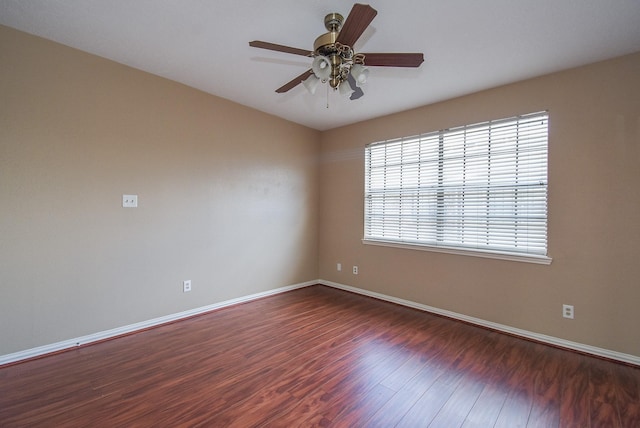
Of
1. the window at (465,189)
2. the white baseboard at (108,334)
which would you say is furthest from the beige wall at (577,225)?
the white baseboard at (108,334)

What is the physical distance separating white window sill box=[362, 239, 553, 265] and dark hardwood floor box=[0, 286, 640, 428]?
794 mm

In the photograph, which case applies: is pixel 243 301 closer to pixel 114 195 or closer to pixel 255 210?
pixel 255 210

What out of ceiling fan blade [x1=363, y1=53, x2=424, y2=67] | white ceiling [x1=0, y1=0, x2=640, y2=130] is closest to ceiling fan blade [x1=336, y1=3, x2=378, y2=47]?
ceiling fan blade [x1=363, y1=53, x2=424, y2=67]

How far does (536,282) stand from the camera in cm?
277

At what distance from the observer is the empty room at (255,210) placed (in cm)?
188

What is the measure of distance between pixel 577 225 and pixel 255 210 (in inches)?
138

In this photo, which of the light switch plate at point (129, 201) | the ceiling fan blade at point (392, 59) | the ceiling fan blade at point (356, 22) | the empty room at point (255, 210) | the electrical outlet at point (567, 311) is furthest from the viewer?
the light switch plate at point (129, 201)

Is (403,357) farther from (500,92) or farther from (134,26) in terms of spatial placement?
(134,26)

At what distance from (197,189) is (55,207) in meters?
1.23

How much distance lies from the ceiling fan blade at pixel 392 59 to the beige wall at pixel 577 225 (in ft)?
5.87

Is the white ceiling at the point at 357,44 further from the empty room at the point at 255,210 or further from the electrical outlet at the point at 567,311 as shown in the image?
the electrical outlet at the point at 567,311

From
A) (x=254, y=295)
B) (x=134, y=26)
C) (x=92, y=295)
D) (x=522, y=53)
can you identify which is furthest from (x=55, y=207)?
(x=522, y=53)

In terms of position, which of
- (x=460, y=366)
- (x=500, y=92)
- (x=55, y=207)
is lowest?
(x=460, y=366)

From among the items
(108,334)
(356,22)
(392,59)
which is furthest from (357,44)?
(108,334)
